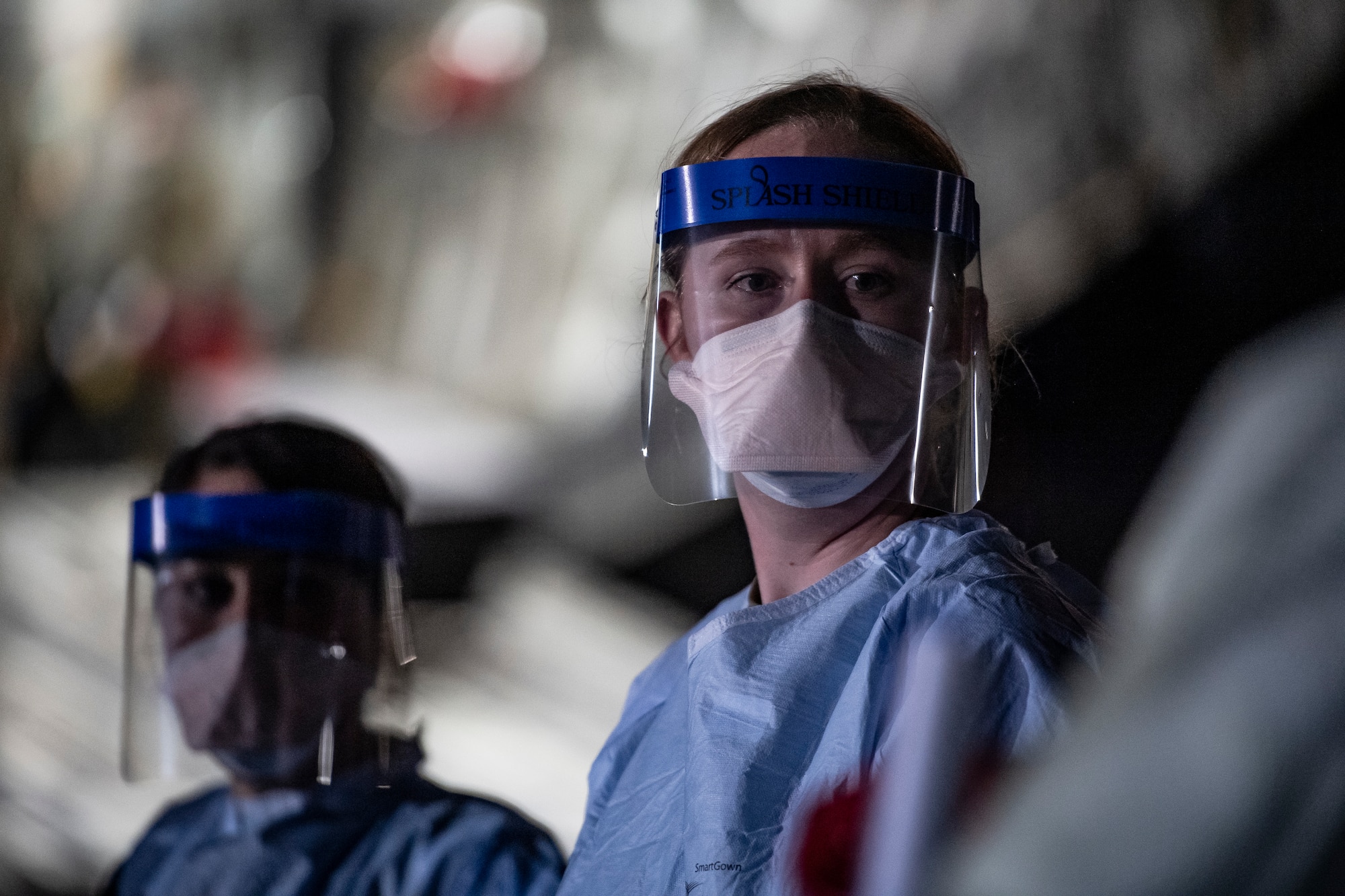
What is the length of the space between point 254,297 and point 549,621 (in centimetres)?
258

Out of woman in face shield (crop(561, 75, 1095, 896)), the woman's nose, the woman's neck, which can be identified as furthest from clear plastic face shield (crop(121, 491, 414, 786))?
the woman's nose

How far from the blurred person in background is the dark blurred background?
161cm

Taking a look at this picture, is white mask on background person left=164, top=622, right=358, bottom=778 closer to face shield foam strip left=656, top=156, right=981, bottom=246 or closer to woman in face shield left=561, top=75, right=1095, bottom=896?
woman in face shield left=561, top=75, right=1095, bottom=896

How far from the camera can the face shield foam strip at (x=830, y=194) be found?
114 centimetres

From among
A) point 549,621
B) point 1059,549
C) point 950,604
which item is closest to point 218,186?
point 549,621

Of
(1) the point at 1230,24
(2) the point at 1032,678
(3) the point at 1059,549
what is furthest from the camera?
(1) the point at 1230,24

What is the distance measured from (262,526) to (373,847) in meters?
0.44

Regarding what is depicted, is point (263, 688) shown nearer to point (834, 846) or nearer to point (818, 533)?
point (818, 533)

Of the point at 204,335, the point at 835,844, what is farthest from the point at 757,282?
the point at 204,335

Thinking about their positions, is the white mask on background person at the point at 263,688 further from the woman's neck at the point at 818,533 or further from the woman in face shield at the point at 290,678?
the woman's neck at the point at 818,533

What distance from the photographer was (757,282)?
3.85 ft

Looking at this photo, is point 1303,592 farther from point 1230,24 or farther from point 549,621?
point 549,621

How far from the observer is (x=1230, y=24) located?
2.63 m

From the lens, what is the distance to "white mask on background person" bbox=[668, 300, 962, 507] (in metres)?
1.11
